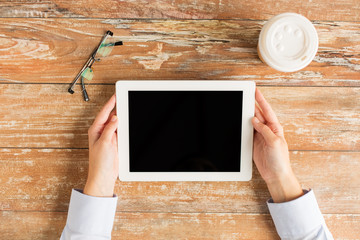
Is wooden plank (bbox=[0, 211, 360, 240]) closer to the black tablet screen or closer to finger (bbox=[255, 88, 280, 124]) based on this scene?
the black tablet screen

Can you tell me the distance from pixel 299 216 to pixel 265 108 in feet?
1.06

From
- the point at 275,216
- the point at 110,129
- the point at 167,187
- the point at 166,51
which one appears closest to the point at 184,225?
the point at 167,187

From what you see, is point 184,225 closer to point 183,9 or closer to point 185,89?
point 185,89

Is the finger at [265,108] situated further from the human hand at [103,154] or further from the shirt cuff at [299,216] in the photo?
the human hand at [103,154]

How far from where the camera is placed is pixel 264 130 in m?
0.81

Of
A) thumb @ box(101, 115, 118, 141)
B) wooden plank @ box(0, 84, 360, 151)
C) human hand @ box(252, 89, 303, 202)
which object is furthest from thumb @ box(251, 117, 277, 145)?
thumb @ box(101, 115, 118, 141)

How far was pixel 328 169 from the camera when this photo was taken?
0.90 metres

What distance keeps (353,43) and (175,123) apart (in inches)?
23.3

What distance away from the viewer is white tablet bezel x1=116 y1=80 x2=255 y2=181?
2.68ft

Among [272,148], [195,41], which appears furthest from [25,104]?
[272,148]

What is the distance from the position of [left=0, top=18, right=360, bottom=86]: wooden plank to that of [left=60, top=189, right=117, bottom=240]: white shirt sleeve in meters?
0.36

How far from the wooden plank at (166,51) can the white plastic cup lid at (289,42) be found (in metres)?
0.11

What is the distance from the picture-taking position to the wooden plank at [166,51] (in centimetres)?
87

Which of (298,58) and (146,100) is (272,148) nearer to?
(298,58)
